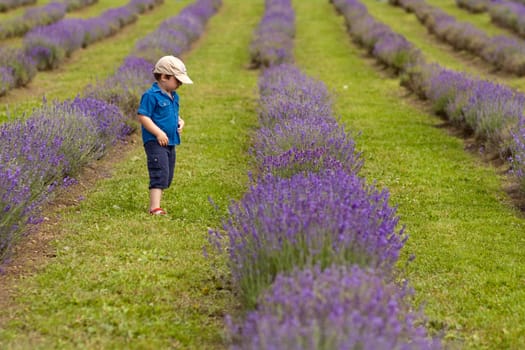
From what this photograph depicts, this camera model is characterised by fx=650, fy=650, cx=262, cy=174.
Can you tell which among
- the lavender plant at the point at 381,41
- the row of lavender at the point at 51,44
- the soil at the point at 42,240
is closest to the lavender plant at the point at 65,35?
the row of lavender at the point at 51,44

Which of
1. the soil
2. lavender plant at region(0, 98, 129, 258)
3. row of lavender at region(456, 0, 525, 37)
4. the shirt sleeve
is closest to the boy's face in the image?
the shirt sleeve

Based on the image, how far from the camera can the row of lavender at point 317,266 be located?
98.6 inches

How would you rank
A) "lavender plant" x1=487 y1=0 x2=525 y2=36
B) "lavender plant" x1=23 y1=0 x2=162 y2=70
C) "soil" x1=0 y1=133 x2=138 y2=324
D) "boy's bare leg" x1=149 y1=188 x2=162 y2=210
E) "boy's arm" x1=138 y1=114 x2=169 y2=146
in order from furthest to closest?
"lavender plant" x1=487 y1=0 x2=525 y2=36 < "lavender plant" x1=23 y1=0 x2=162 y2=70 < "boy's bare leg" x1=149 y1=188 x2=162 y2=210 < "boy's arm" x1=138 y1=114 x2=169 y2=146 < "soil" x1=0 y1=133 x2=138 y2=324

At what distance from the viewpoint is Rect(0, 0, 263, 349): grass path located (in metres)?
3.46

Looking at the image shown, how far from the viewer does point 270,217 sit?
12.0ft

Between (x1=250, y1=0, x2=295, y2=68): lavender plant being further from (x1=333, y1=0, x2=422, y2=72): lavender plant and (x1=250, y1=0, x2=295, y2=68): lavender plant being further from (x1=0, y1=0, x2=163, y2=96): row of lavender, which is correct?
(x1=0, y1=0, x2=163, y2=96): row of lavender

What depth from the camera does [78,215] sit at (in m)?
5.29

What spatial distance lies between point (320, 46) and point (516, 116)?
9.42m

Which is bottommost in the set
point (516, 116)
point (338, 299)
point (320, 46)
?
point (320, 46)

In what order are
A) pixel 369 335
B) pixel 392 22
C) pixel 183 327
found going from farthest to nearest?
pixel 392 22
pixel 183 327
pixel 369 335

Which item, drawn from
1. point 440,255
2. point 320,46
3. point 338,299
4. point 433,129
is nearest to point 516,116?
point 433,129

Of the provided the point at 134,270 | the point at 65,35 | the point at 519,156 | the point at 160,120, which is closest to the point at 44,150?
the point at 160,120

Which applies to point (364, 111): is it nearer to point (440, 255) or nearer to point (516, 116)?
point (516, 116)

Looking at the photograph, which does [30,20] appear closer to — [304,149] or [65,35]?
[65,35]
